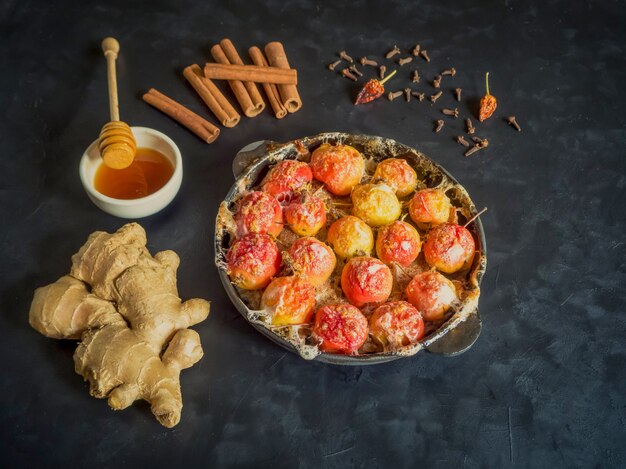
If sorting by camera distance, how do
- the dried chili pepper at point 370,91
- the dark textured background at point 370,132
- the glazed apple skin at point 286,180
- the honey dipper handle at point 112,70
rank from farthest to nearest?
1. the dried chili pepper at point 370,91
2. the honey dipper handle at point 112,70
3. the glazed apple skin at point 286,180
4. the dark textured background at point 370,132

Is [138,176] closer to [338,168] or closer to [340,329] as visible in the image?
[338,168]

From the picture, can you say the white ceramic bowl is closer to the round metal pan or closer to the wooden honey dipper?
the wooden honey dipper

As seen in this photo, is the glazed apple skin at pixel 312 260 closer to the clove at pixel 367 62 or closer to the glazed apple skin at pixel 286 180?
the glazed apple skin at pixel 286 180

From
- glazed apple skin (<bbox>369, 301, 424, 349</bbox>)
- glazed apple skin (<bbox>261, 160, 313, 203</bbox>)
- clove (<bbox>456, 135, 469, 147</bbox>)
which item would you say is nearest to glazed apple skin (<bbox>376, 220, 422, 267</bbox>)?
glazed apple skin (<bbox>369, 301, 424, 349</bbox>)

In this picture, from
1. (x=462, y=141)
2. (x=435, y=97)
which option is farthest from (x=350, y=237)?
(x=435, y=97)

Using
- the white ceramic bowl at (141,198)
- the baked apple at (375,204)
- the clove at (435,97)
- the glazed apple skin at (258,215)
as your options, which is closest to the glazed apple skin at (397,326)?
the baked apple at (375,204)

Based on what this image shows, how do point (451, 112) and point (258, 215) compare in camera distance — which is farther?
point (451, 112)

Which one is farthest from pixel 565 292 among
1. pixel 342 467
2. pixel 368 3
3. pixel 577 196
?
pixel 368 3
